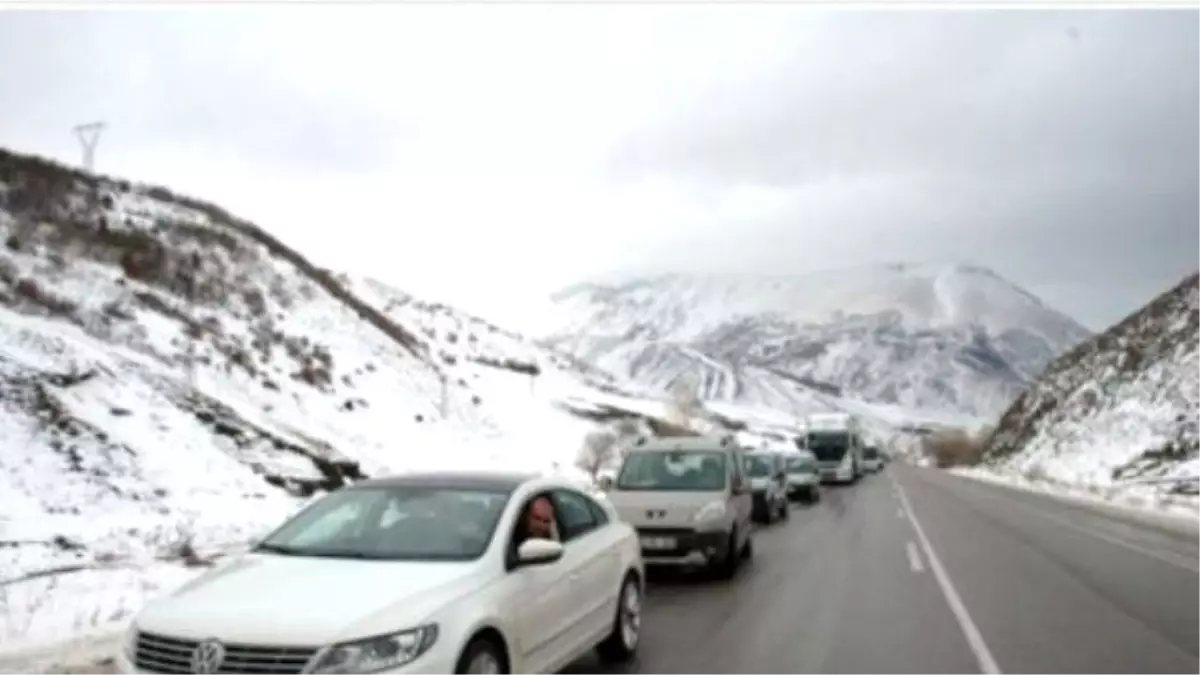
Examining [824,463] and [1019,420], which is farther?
[1019,420]

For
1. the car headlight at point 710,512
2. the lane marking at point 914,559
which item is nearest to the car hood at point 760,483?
the lane marking at point 914,559

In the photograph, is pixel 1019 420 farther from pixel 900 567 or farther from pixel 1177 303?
pixel 900 567

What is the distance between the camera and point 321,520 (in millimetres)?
7383

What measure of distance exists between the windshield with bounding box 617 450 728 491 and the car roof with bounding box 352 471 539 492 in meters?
7.53

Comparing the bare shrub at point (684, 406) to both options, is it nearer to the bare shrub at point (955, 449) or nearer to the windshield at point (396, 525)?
the bare shrub at point (955, 449)

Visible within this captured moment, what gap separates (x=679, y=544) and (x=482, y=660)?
26.2 feet

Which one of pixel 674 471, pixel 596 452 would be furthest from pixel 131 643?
pixel 596 452

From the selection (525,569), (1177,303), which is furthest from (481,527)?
(1177,303)

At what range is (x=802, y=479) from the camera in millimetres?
34688

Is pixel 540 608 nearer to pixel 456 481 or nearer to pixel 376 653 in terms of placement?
pixel 456 481

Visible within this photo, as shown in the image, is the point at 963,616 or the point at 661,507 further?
the point at 661,507

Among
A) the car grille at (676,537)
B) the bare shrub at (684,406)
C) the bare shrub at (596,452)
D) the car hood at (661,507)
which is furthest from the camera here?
the bare shrub at (684,406)

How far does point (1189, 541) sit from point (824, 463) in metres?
30.2

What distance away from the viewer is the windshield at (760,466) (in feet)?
83.0
